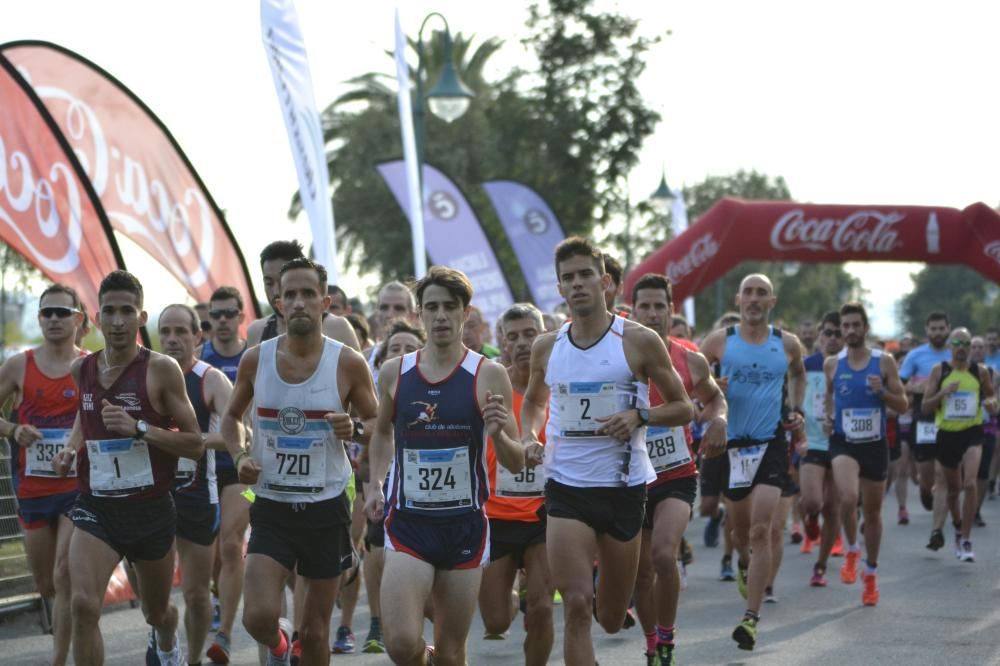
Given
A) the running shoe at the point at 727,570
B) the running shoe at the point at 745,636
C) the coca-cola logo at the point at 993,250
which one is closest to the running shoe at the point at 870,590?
the running shoe at the point at 727,570

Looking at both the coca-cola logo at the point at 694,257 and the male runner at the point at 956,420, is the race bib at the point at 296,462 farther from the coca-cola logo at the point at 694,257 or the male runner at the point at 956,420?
the coca-cola logo at the point at 694,257

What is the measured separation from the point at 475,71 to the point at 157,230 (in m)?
30.5

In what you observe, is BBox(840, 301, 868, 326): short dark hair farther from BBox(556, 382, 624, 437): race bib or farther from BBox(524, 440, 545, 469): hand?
BBox(524, 440, 545, 469): hand

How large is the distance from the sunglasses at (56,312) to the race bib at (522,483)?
8.72 ft

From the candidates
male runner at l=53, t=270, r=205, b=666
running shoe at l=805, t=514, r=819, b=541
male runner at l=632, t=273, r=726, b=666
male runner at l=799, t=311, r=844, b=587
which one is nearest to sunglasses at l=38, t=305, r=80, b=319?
male runner at l=53, t=270, r=205, b=666

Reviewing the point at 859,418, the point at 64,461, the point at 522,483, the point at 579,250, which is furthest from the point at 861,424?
the point at 64,461

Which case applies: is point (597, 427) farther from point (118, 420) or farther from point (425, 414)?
point (118, 420)

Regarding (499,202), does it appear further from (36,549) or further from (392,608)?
(392,608)

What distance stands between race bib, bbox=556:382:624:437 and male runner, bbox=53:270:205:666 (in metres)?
1.76

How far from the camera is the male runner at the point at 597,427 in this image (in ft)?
24.0

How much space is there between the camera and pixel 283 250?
26.9 ft

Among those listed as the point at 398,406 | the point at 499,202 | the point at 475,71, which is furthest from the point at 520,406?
the point at 475,71

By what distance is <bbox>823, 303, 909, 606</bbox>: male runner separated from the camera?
12.3m

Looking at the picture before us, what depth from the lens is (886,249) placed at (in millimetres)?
20734
